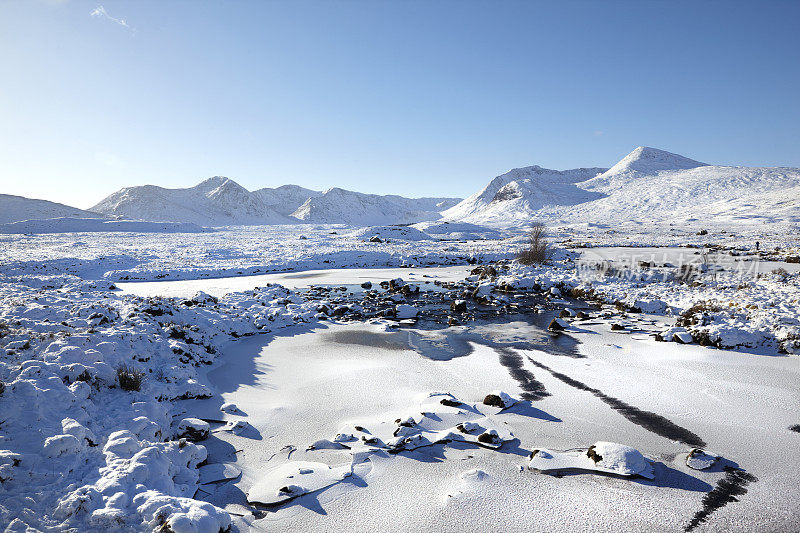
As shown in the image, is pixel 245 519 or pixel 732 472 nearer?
pixel 245 519

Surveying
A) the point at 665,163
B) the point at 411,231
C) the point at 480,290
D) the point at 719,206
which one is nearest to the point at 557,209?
the point at 719,206

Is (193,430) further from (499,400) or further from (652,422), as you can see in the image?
Result: (652,422)

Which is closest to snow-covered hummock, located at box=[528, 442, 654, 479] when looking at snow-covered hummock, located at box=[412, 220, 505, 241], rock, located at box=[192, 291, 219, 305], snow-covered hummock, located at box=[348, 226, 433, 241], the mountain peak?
rock, located at box=[192, 291, 219, 305]

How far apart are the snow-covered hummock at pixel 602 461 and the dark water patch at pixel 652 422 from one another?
4.16 feet

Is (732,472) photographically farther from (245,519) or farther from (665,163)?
(665,163)

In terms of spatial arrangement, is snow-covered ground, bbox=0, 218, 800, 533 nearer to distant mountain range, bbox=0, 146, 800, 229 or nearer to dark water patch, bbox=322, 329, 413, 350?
dark water patch, bbox=322, 329, 413, 350

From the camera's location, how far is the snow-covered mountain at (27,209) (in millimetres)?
96312

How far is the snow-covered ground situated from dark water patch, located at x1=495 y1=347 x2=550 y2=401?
0.34 feet

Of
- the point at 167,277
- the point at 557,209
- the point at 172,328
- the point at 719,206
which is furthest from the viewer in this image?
the point at 557,209

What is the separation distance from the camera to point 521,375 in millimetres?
8961

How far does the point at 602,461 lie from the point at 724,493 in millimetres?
1384

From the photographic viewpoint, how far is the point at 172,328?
35.0 feet

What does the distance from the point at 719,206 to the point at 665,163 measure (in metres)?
73.2

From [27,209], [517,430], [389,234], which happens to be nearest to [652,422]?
[517,430]
